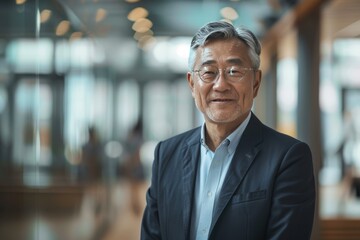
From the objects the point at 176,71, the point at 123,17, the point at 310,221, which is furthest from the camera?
the point at 176,71

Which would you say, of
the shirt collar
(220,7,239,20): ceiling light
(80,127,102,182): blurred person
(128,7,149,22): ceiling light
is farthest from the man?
(128,7,149,22): ceiling light

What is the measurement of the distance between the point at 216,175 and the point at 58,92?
10.7 ft

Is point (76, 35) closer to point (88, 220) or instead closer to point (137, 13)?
point (137, 13)

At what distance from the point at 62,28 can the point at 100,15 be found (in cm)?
199

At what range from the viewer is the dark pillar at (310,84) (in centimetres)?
597

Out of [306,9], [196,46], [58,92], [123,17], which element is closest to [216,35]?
[196,46]

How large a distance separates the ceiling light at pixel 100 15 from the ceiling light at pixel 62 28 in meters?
1.49

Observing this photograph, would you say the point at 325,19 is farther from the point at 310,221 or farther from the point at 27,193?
the point at 310,221

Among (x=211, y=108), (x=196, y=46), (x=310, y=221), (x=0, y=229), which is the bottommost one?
(x=0, y=229)

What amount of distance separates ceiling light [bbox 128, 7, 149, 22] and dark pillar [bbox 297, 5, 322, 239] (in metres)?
1.96

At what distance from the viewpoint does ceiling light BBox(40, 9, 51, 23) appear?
12.5ft

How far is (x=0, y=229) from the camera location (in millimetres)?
3730

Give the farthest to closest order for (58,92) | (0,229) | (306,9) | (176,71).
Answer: (176,71), (306,9), (58,92), (0,229)

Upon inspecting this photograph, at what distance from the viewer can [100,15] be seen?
6.44 m
